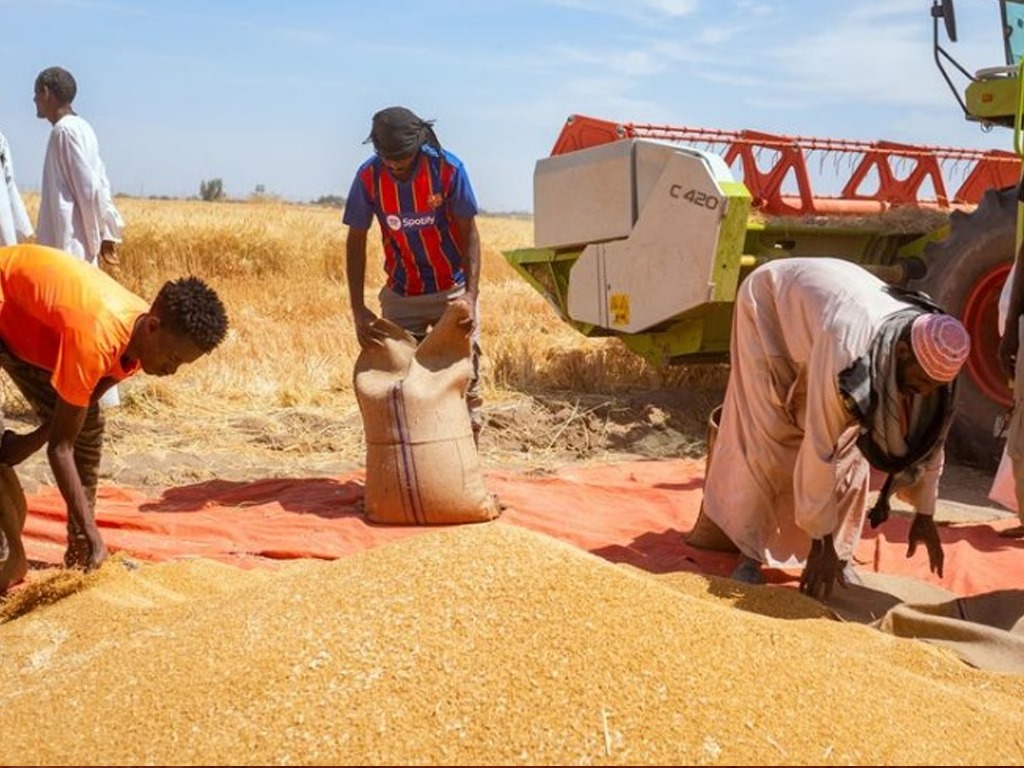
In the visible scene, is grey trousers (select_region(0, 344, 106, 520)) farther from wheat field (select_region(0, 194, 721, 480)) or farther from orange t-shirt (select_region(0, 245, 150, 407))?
wheat field (select_region(0, 194, 721, 480))

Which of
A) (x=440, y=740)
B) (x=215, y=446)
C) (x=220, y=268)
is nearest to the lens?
(x=440, y=740)

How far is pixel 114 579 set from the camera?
4.05 metres

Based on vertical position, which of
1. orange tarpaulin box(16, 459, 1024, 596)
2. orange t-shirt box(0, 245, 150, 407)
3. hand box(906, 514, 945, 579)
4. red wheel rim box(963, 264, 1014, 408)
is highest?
orange t-shirt box(0, 245, 150, 407)

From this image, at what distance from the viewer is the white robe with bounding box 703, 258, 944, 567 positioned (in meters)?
4.13

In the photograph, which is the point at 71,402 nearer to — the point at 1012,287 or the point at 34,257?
the point at 34,257

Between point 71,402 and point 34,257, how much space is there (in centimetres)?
58

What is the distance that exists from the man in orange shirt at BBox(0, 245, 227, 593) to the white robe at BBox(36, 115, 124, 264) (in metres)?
2.72

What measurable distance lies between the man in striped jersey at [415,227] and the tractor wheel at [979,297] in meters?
2.46

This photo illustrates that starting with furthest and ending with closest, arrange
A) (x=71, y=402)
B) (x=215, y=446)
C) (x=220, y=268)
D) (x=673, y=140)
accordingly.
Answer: (x=220, y=268), (x=673, y=140), (x=215, y=446), (x=71, y=402)

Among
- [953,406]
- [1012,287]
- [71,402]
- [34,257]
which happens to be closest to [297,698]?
[71,402]

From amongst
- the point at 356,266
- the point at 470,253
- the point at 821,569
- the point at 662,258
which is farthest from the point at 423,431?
the point at 662,258

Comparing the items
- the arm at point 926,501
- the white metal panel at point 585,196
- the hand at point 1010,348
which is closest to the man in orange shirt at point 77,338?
the arm at point 926,501

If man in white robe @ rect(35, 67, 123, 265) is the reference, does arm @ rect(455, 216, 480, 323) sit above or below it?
below

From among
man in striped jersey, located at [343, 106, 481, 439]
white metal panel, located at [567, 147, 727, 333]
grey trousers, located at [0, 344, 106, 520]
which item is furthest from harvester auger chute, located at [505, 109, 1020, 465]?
grey trousers, located at [0, 344, 106, 520]
